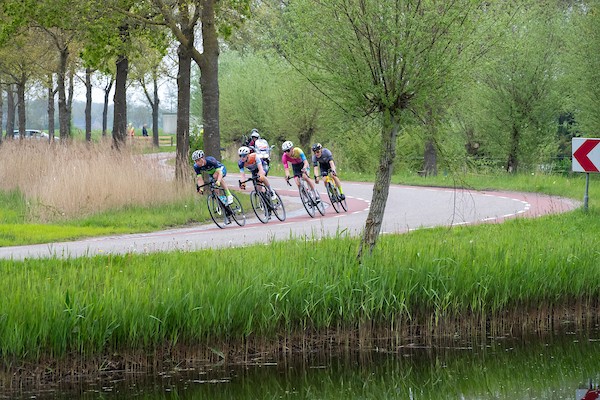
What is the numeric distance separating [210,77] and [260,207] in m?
4.13

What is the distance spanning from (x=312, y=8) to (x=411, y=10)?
3.71 ft

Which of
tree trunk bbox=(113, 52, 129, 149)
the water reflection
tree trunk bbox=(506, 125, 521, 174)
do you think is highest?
tree trunk bbox=(113, 52, 129, 149)

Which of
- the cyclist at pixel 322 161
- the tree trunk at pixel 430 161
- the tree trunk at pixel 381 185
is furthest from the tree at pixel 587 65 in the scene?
the tree trunk at pixel 381 185

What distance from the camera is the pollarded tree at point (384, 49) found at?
11664mm

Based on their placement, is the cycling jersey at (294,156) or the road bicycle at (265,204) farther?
the road bicycle at (265,204)

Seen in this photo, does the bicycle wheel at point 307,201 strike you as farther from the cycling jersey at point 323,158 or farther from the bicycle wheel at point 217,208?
the bicycle wheel at point 217,208

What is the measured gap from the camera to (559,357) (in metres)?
10.6

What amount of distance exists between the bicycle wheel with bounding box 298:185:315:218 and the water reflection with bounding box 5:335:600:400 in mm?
12528

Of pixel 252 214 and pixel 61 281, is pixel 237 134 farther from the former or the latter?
pixel 61 281

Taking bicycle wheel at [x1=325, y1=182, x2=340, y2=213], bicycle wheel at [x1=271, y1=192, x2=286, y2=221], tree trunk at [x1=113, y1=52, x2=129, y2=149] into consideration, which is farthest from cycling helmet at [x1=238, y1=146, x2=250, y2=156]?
tree trunk at [x1=113, y1=52, x2=129, y2=149]

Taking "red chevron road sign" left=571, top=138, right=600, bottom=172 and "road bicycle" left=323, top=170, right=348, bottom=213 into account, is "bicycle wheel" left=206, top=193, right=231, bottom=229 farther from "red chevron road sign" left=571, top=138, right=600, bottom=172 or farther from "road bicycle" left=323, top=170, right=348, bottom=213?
"red chevron road sign" left=571, top=138, right=600, bottom=172

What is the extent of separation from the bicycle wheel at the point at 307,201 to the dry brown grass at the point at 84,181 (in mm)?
3128

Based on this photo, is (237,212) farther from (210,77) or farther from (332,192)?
(210,77)

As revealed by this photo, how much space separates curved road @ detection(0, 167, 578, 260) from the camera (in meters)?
16.1
